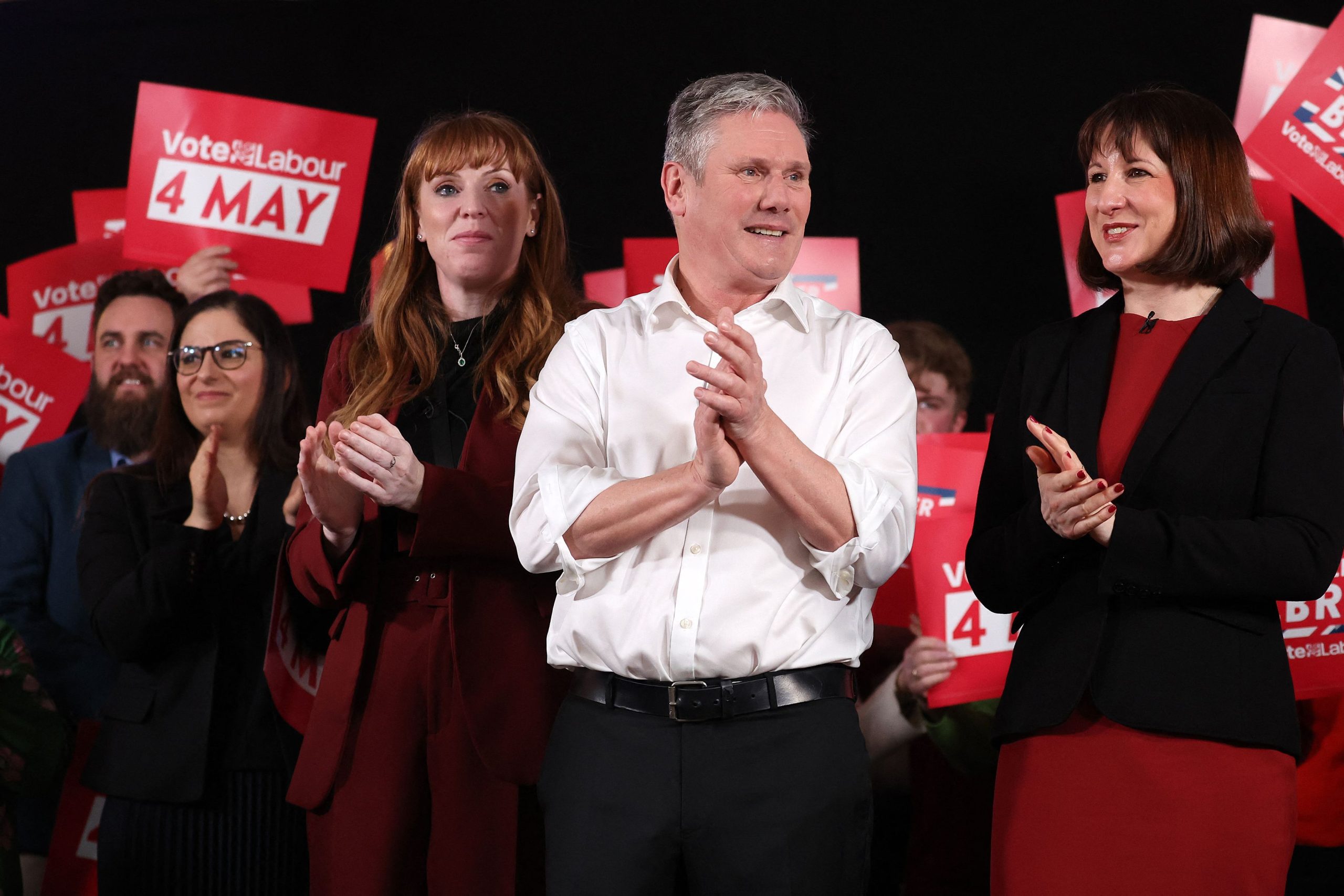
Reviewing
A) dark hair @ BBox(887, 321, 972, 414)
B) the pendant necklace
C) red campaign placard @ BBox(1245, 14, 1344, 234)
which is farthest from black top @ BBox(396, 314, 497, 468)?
red campaign placard @ BBox(1245, 14, 1344, 234)

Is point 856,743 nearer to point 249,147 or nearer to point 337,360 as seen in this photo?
point 337,360

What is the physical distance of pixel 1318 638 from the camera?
8.09 feet

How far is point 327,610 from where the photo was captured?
270 cm

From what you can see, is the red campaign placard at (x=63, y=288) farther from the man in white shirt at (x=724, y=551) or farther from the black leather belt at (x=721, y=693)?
the black leather belt at (x=721, y=693)

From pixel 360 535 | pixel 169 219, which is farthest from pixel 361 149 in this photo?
pixel 360 535

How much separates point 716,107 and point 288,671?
145 cm

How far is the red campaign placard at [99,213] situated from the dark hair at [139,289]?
0.33m

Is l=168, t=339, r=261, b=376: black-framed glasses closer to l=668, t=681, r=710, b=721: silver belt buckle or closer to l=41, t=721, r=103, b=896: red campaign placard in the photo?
l=41, t=721, r=103, b=896: red campaign placard

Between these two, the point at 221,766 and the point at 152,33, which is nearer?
the point at 221,766

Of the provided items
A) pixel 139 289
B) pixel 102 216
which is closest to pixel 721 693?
pixel 139 289

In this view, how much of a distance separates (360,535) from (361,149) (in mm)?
1643

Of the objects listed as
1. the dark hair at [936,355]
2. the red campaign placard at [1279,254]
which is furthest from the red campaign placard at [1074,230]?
the dark hair at [936,355]

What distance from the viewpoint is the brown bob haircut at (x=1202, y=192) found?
2.01 m

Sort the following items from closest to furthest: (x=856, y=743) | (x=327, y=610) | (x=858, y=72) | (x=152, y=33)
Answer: (x=856, y=743) < (x=327, y=610) < (x=858, y=72) < (x=152, y=33)
